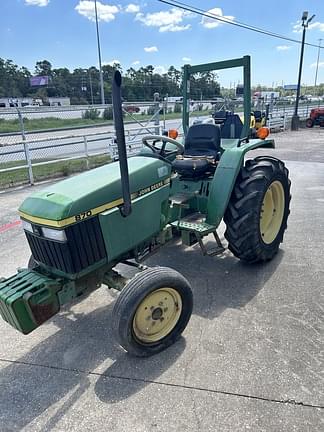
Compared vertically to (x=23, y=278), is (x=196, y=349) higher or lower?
lower

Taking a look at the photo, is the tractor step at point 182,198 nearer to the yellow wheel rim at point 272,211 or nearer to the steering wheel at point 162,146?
the steering wheel at point 162,146

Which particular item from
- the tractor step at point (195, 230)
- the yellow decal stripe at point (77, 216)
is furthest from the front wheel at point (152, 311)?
the tractor step at point (195, 230)

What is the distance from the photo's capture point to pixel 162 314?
2436 mm

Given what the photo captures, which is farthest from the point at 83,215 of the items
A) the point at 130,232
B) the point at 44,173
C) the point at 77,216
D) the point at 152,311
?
the point at 44,173

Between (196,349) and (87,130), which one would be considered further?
(87,130)

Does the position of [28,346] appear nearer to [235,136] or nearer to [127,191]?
[127,191]

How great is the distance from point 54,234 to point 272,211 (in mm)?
2506

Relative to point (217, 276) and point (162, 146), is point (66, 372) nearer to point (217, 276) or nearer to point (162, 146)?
point (217, 276)

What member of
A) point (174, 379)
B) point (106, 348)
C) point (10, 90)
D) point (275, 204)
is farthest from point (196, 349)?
point (10, 90)

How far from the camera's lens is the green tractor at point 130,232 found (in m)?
2.21

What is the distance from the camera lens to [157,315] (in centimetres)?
241

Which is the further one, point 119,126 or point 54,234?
point 54,234

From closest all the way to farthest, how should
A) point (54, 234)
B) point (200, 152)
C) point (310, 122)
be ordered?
1. point (54, 234)
2. point (200, 152)
3. point (310, 122)

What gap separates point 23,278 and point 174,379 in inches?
48.1
